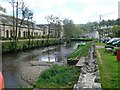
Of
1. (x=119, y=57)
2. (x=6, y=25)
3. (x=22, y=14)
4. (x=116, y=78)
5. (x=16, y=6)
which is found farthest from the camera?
(x=6, y=25)

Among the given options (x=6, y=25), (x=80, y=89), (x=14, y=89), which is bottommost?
(x=14, y=89)

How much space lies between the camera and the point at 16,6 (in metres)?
44.3

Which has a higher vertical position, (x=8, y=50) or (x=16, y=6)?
(x=16, y=6)

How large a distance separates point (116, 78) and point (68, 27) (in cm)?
8865

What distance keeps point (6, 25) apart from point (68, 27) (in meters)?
43.2

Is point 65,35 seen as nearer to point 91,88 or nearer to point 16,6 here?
point 16,6

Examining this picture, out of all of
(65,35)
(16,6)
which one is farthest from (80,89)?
(65,35)

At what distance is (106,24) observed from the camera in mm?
122750

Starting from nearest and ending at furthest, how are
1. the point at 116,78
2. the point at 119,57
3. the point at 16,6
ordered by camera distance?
the point at 116,78
the point at 119,57
the point at 16,6

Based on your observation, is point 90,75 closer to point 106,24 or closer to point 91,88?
point 91,88

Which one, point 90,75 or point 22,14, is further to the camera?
point 22,14

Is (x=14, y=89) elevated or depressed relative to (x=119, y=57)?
depressed

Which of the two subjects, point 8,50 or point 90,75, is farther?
point 8,50

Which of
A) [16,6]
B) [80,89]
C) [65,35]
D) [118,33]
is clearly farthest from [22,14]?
[65,35]
